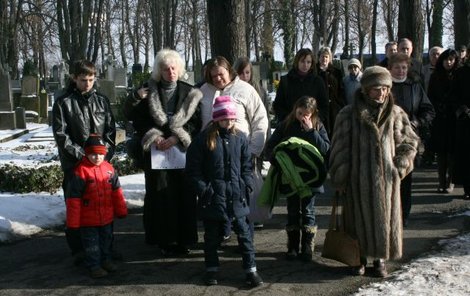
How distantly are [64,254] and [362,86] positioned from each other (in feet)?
10.9

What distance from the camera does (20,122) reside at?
1834cm

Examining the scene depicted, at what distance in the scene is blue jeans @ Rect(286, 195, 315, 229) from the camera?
554cm

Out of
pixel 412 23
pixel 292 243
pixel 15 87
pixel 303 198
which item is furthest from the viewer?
pixel 15 87

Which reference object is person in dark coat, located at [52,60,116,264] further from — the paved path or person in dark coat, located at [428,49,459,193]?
person in dark coat, located at [428,49,459,193]

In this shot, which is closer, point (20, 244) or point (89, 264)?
point (89, 264)

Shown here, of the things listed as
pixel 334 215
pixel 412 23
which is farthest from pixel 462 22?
pixel 334 215

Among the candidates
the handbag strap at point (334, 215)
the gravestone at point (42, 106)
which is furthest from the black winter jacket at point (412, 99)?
the gravestone at point (42, 106)

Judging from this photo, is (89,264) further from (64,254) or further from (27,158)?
(27,158)

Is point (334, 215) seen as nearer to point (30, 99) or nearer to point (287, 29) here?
point (30, 99)

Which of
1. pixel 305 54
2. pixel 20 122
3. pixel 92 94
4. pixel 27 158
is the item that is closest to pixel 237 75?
pixel 305 54

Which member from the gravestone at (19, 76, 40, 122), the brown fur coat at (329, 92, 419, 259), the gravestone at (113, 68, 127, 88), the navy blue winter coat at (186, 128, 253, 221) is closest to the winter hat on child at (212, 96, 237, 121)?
the navy blue winter coat at (186, 128, 253, 221)

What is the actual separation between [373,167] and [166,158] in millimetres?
1927

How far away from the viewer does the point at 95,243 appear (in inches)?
208

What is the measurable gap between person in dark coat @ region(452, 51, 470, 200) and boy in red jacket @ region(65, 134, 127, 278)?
4706mm
